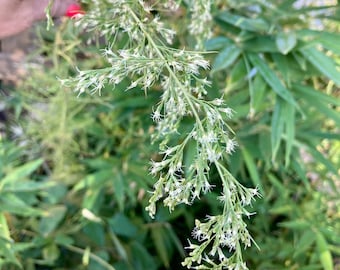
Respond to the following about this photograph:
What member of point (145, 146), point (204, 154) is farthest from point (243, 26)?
point (204, 154)

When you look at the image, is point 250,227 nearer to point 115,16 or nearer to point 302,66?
point 302,66

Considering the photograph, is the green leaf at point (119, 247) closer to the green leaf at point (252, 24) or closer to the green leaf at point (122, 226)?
the green leaf at point (122, 226)

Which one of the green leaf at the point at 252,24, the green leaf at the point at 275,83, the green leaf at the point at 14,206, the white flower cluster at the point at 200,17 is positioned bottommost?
the green leaf at the point at 14,206

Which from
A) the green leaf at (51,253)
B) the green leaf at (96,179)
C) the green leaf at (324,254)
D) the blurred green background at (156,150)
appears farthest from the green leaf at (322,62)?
the green leaf at (51,253)

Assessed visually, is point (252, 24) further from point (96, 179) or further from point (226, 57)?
point (96, 179)

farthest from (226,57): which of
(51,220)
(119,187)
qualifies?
(51,220)

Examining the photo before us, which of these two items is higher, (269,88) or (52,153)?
(269,88)

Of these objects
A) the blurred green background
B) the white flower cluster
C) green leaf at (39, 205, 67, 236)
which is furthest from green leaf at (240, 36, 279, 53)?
green leaf at (39, 205, 67, 236)
